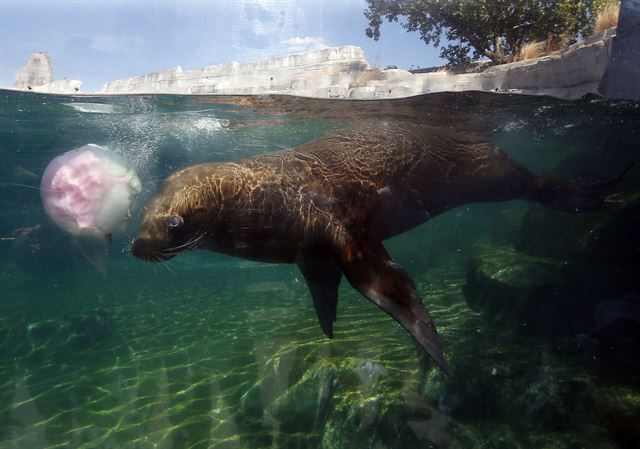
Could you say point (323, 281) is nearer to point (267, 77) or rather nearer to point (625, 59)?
point (267, 77)

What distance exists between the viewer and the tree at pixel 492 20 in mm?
7250

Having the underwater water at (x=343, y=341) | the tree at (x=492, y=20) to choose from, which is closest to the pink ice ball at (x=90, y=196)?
the underwater water at (x=343, y=341)

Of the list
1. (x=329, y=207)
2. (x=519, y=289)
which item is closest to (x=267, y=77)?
(x=329, y=207)

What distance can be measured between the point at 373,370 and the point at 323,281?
180cm

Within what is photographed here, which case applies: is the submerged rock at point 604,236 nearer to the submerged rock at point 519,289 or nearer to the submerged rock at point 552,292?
the submerged rock at point 552,292

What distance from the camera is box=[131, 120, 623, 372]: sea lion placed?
4012 mm

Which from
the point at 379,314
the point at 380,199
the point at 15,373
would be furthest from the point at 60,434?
the point at 379,314

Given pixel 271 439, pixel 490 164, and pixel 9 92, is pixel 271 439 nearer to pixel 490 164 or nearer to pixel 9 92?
pixel 490 164

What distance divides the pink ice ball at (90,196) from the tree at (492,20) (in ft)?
17.3

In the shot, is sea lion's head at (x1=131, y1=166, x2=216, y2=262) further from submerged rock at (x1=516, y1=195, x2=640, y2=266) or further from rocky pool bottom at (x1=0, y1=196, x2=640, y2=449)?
submerged rock at (x1=516, y1=195, x2=640, y2=266)

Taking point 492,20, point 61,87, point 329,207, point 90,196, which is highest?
point 492,20

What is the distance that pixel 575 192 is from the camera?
23.4 ft

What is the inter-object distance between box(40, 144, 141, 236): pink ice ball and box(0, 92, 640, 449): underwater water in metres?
0.41

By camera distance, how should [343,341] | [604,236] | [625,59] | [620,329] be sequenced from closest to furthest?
[620,329], [625,59], [343,341], [604,236]
